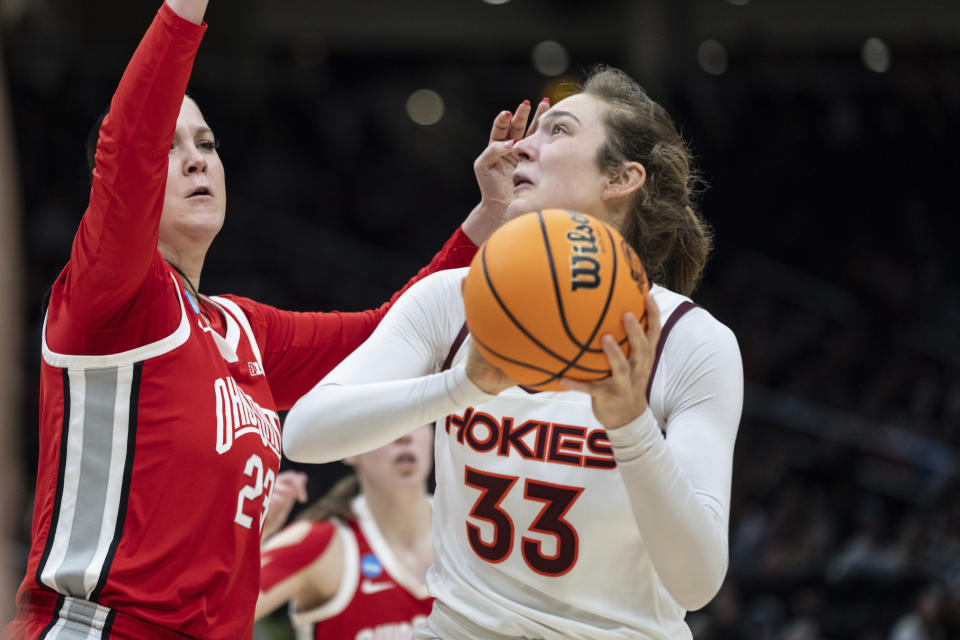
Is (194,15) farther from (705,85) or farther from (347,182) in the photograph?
(705,85)

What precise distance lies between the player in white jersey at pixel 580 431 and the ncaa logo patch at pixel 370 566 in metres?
2.15

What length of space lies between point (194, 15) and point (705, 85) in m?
14.3

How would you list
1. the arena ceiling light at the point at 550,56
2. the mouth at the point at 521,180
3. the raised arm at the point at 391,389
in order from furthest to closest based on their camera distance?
the arena ceiling light at the point at 550,56
the mouth at the point at 521,180
the raised arm at the point at 391,389

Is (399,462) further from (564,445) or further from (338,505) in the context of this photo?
(564,445)

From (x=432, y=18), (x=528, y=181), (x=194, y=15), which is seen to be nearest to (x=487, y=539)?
(x=528, y=181)

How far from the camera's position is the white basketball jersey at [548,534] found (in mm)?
2678

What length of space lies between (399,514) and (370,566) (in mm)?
303

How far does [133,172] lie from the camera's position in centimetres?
261

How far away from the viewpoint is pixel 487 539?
2.76m

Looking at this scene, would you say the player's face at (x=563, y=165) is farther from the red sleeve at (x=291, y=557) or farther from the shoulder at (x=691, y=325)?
the red sleeve at (x=291, y=557)

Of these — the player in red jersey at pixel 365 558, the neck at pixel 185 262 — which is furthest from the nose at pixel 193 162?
the player in red jersey at pixel 365 558

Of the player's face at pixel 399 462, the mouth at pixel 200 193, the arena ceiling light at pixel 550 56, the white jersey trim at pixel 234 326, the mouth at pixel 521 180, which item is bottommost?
the player's face at pixel 399 462

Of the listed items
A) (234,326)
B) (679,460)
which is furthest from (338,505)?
(679,460)

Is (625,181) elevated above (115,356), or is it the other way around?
(625,181)
